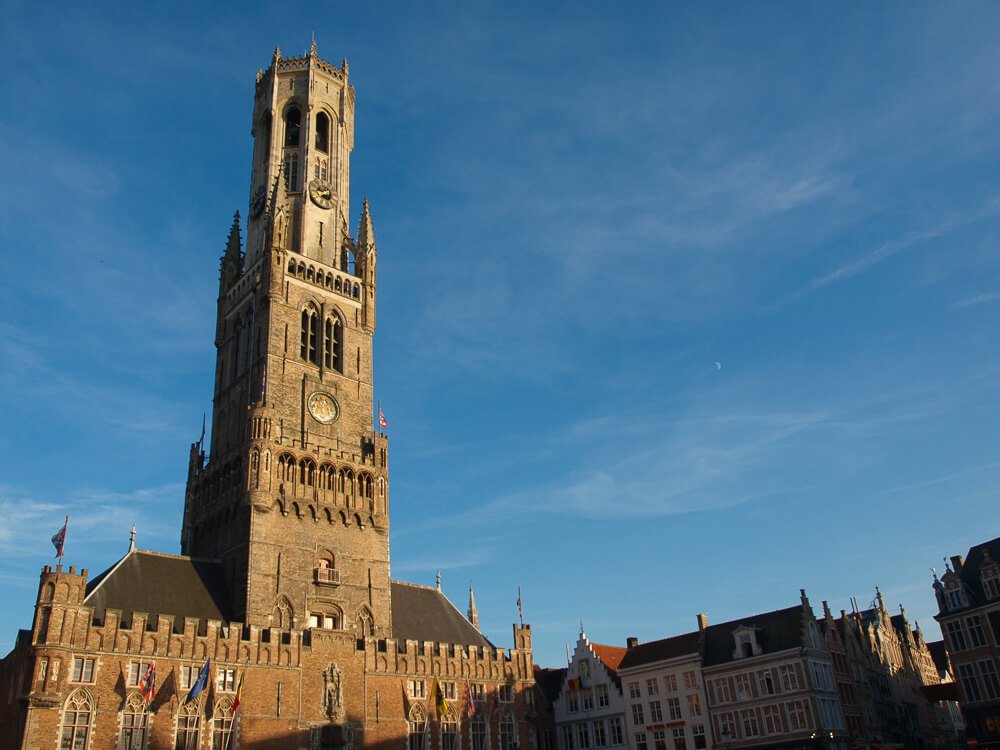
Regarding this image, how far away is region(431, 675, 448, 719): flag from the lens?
58.2 meters

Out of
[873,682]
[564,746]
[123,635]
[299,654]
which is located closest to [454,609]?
[564,746]

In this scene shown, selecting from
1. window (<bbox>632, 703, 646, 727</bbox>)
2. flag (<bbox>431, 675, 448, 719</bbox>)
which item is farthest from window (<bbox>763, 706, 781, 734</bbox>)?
flag (<bbox>431, 675, 448, 719</bbox>)

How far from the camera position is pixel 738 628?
209ft

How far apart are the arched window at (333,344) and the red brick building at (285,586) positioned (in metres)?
0.14

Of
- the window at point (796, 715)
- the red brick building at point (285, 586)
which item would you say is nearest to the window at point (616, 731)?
the red brick building at point (285, 586)

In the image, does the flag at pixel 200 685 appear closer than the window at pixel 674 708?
Yes

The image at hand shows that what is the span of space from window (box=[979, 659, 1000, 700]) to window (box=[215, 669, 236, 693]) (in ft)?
181

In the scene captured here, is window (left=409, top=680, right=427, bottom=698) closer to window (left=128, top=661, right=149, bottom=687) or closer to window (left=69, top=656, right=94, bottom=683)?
window (left=128, top=661, right=149, bottom=687)

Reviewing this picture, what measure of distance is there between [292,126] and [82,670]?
5085cm

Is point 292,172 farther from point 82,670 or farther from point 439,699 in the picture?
point 439,699

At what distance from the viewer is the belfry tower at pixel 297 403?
58.7 metres

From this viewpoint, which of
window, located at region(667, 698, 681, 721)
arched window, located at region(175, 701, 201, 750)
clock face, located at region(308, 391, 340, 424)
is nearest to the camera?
arched window, located at region(175, 701, 201, 750)

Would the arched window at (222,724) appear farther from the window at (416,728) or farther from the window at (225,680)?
the window at (416,728)

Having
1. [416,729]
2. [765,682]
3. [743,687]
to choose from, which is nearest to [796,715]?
[765,682]
